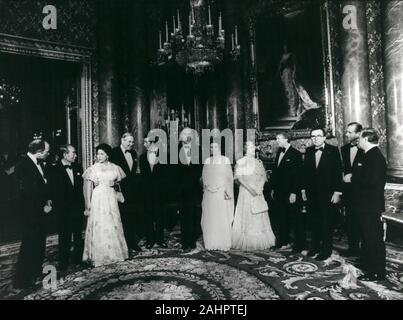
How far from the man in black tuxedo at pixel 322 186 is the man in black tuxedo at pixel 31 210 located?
3.20 metres

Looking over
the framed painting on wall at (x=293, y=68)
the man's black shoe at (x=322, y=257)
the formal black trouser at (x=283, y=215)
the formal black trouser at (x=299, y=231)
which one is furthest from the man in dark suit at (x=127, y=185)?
the framed painting on wall at (x=293, y=68)

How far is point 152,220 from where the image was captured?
512 cm

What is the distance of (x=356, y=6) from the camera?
5.52 metres

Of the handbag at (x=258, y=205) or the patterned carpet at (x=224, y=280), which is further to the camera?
the handbag at (x=258, y=205)

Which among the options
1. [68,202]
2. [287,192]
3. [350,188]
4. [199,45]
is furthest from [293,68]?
[68,202]

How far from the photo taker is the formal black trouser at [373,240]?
3.51 meters

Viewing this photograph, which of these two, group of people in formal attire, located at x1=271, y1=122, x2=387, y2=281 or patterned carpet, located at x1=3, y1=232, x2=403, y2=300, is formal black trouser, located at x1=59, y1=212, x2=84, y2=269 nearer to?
patterned carpet, located at x1=3, y1=232, x2=403, y2=300

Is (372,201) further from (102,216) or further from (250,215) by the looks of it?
(102,216)

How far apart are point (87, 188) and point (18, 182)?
2.79 ft

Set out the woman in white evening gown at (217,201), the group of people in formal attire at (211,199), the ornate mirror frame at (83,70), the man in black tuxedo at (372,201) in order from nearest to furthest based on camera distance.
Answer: the man in black tuxedo at (372,201) < the group of people in formal attire at (211,199) < the woman in white evening gown at (217,201) < the ornate mirror frame at (83,70)

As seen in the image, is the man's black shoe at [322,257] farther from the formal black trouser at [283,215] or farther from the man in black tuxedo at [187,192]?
the man in black tuxedo at [187,192]

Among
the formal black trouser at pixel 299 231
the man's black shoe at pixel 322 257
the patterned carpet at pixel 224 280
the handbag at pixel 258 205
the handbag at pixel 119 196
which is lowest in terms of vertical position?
the patterned carpet at pixel 224 280

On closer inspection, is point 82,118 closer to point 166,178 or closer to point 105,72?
point 105,72
